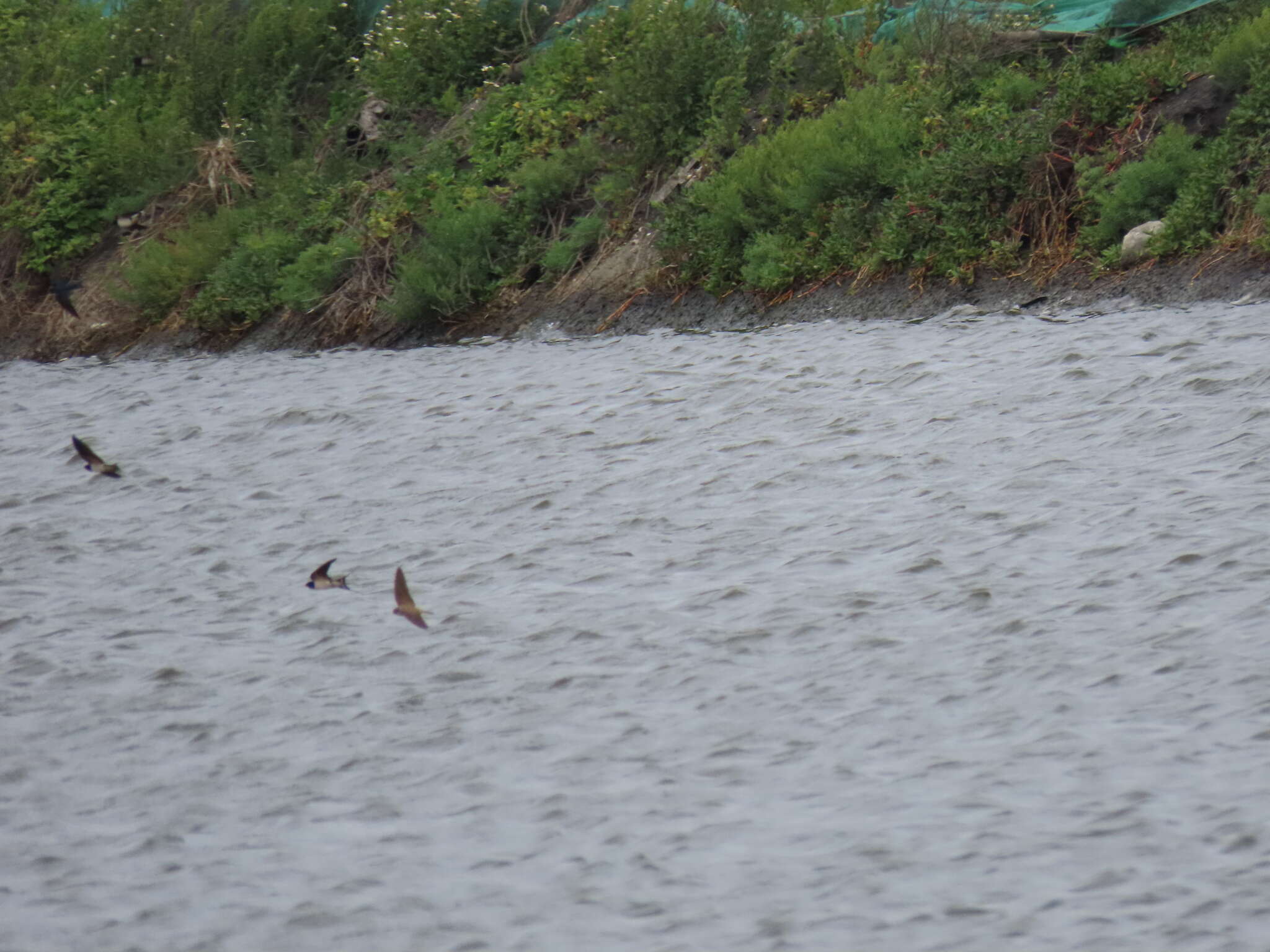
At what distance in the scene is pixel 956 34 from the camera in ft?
38.5

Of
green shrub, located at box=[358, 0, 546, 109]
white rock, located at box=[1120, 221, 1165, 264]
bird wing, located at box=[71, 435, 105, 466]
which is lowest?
white rock, located at box=[1120, 221, 1165, 264]

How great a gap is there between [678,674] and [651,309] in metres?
7.12

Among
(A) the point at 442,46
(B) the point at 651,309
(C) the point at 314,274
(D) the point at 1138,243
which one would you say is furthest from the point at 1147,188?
(A) the point at 442,46

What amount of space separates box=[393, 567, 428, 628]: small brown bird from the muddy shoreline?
579cm

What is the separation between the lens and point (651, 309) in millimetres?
11758

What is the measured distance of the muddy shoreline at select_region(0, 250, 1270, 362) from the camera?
32.1 ft

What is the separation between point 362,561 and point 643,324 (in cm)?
558

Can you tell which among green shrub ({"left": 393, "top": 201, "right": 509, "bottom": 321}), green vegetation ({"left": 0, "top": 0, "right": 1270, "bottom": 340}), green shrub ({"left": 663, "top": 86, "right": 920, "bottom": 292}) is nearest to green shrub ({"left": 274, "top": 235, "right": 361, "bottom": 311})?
green vegetation ({"left": 0, "top": 0, "right": 1270, "bottom": 340})

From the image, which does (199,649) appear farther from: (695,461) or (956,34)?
(956,34)

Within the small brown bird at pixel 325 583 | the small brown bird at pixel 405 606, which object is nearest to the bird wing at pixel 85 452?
the small brown bird at pixel 325 583

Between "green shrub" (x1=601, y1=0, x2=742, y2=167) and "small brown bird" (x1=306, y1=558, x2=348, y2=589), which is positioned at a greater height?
"green shrub" (x1=601, y1=0, x2=742, y2=167)

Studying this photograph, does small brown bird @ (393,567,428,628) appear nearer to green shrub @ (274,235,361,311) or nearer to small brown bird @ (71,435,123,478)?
small brown bird @ (71,435,123,478)

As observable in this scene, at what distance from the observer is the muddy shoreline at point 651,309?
978 cm

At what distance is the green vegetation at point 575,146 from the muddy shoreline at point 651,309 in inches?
6.1
